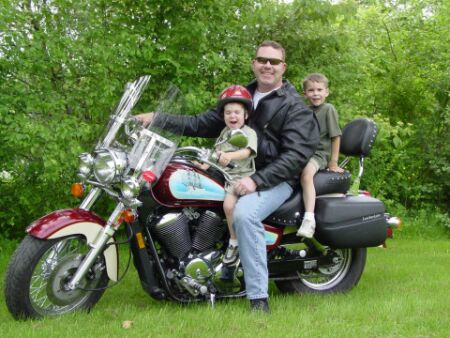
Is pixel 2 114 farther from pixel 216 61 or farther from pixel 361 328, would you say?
pixel 361 328

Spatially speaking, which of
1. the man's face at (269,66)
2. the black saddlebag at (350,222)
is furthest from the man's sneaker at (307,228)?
the man's face at (269,66)

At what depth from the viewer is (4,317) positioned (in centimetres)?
386

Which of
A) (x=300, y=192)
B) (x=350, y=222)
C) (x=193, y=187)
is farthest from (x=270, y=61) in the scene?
(x=350, y=222)

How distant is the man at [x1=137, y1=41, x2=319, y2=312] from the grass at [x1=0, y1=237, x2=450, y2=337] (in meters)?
0.29

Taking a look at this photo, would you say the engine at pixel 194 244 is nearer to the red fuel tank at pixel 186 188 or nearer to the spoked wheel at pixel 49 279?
the red fuel tank at pixel 186 188

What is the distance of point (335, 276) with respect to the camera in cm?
480

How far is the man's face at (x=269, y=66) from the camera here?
→ 4.32 m

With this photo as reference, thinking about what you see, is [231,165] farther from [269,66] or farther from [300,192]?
[269,66]

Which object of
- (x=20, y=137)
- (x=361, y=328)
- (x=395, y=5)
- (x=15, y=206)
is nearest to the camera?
(x=361, y=328)

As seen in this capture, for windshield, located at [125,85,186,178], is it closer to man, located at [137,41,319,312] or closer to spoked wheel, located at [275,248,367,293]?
man, located at [137,41,319,312]

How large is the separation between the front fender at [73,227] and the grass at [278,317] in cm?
36

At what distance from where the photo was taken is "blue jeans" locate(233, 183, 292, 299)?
13.0 feet

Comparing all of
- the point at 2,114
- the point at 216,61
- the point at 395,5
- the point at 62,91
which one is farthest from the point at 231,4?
the point at 395,5

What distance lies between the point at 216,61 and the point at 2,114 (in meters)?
2.10
